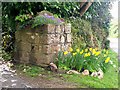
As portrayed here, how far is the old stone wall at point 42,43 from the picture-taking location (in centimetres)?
334

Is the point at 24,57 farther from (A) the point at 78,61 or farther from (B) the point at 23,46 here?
(A) the point at 78,61

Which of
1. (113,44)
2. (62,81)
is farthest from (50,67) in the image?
(113,44)

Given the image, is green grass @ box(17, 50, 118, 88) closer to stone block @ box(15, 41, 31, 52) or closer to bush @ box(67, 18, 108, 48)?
stone block @ box(15, 41, 31, 52)

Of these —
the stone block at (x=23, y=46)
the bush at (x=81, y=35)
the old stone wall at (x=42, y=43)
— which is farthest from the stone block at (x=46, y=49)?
the bush at (x=81, y=35)

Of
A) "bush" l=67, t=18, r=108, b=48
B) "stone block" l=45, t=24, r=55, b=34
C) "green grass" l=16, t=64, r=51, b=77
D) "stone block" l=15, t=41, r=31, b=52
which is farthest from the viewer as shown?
"bush" l=67, t=18, r=108, b=48

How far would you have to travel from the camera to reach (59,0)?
386 centimetres

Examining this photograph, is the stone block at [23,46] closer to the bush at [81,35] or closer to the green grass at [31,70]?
the green grass at [31,70]

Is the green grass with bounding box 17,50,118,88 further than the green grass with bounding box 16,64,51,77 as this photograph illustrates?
No

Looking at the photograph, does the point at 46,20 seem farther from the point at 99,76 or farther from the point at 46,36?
the point at 99,76

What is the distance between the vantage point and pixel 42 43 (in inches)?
132

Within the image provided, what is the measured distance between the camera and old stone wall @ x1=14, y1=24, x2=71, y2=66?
3.34 meters

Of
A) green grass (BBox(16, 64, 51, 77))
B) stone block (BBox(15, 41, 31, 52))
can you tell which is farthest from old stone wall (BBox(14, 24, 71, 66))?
green grass (BBox(16, 64, 51, 77))

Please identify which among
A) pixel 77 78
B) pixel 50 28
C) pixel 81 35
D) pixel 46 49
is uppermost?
pixel 50 28

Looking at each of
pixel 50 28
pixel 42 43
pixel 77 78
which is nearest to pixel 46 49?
pixel 42 43
